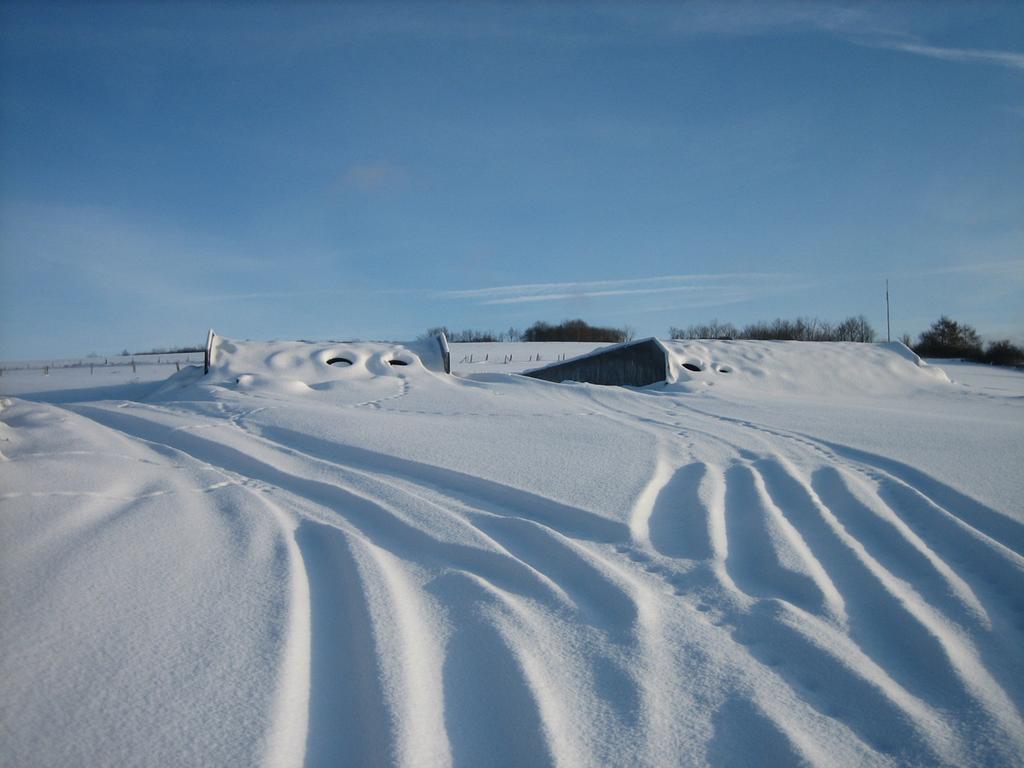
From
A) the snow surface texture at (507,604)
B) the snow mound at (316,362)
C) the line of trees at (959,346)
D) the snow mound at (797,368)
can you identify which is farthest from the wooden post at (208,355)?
the line of trees at (959,346)

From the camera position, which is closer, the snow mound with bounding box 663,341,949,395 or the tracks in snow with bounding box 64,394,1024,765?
the tracks in snow with bounding box 64,394,1024,765

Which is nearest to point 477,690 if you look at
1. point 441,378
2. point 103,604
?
point 103,604

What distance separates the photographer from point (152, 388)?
45.4 feet

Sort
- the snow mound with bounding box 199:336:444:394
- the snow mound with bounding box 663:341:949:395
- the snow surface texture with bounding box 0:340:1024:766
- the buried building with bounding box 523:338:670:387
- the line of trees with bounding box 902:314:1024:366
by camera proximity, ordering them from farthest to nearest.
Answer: the line of trees with bounding box 902:314:1024:366 → the buried building with bounding box 523:338:670:387 → the snow mound with bounding box 663:341:949:395 → the snow mound with bounding box 199:336:444:394 → the snow surface texture with bounding box 0:340:1024:766

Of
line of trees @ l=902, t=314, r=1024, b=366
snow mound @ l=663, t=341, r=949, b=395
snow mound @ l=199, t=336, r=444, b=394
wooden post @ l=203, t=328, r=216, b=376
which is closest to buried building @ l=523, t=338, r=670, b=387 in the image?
snow mound @ l=663, t=341, r=949, b=395

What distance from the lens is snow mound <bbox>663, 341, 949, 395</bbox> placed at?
13156 millimetres

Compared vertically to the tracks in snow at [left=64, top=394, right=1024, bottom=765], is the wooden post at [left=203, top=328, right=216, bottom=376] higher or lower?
higher

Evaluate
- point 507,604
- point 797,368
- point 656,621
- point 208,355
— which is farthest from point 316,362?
point 656,621

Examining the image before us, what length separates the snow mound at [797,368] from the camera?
43.2ft

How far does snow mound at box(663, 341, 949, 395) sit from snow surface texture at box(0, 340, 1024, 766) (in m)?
7.37

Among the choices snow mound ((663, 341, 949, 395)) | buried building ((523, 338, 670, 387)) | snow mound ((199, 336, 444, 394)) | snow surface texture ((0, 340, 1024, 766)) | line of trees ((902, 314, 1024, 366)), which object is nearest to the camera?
snow surface texture ((0, 340, 1024, 766))

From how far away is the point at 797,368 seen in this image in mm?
14039

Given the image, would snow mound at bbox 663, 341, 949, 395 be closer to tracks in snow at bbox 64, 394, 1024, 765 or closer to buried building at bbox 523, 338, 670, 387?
buried building at bbox 523, 338, 670, 387

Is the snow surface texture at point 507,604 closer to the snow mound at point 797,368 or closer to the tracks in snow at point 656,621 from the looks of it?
the tracks in snow at point 656,621
